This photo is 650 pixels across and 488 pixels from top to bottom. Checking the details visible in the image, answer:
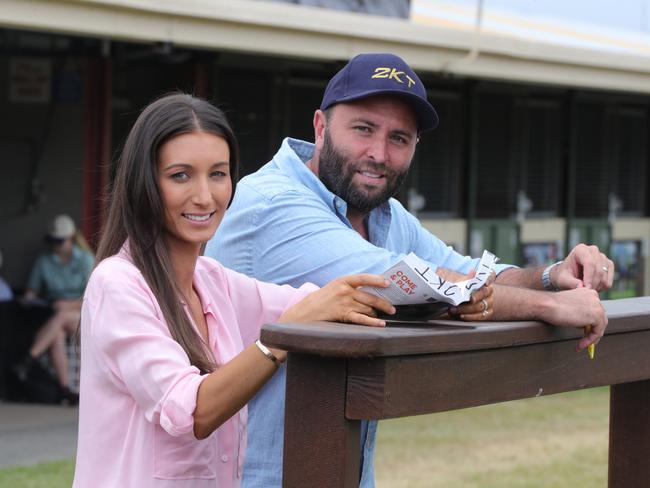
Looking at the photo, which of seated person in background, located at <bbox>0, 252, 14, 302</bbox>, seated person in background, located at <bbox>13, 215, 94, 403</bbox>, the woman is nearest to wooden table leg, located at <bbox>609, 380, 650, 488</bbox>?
the woman

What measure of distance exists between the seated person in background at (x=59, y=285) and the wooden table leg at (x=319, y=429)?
702cm

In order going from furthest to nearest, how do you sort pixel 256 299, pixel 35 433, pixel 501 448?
pixel 35 433 → pixel 501 448 → pixel 256 299

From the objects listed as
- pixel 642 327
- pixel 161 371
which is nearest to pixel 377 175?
pixel 642 327

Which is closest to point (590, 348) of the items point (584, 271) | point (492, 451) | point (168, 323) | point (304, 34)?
point (584, 271)

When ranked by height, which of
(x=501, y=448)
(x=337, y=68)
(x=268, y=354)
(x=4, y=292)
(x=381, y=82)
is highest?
(x=337, y=68)

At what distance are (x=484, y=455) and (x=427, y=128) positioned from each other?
4642 mm

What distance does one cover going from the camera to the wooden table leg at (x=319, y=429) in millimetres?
1852

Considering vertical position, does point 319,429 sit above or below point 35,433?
above

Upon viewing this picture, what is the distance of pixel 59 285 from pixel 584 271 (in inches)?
258

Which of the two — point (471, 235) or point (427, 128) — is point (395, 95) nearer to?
point (427, 128)

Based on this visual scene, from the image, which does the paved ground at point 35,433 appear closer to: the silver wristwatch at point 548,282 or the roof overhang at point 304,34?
the roof overhang at point 304,34

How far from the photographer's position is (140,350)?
2.01 m

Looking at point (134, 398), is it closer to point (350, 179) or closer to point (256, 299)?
point (256, 299)

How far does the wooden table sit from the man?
0.42 meters
